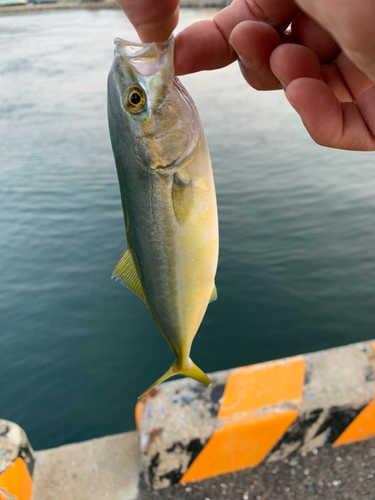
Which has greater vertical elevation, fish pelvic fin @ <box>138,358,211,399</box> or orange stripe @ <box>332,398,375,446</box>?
fish pelvic fin @ <box>138,358,211,399</box>

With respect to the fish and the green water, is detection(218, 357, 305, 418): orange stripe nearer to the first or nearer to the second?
the green water

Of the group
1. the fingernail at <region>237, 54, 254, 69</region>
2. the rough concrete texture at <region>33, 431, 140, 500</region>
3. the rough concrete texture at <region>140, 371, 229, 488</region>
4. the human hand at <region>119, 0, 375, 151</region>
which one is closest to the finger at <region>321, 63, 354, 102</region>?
the human hand at <region>119, 0, 375, 151</region>

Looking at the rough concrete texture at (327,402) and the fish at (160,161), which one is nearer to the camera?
the fish at (160,161)

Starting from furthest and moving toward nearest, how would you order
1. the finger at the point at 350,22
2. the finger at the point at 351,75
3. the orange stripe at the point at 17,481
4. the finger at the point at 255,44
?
the orange stripe at the point at 17,481 < the finger at the point at 351,75 < the finger at the point at 255,44 < the finger at the point at 350,22

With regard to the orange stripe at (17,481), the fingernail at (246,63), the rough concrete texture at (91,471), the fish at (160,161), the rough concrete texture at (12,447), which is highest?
the fingernail at (246,63)

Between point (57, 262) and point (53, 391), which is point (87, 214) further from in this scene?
point (53, 391)

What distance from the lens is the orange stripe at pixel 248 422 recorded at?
2980 mm

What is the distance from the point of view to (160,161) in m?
1.45

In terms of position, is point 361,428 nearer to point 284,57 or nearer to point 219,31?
point 284,57

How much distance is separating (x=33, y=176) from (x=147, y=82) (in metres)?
9.77

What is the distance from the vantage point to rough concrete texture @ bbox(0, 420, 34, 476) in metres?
2.90

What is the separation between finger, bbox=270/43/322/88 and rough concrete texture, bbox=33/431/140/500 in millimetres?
3189

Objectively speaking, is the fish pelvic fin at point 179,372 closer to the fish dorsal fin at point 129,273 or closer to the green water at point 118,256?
the fish dorsal fin at point 129,273

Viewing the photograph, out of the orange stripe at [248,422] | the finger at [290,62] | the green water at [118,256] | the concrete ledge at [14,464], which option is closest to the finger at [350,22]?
the finger at [290,62]
